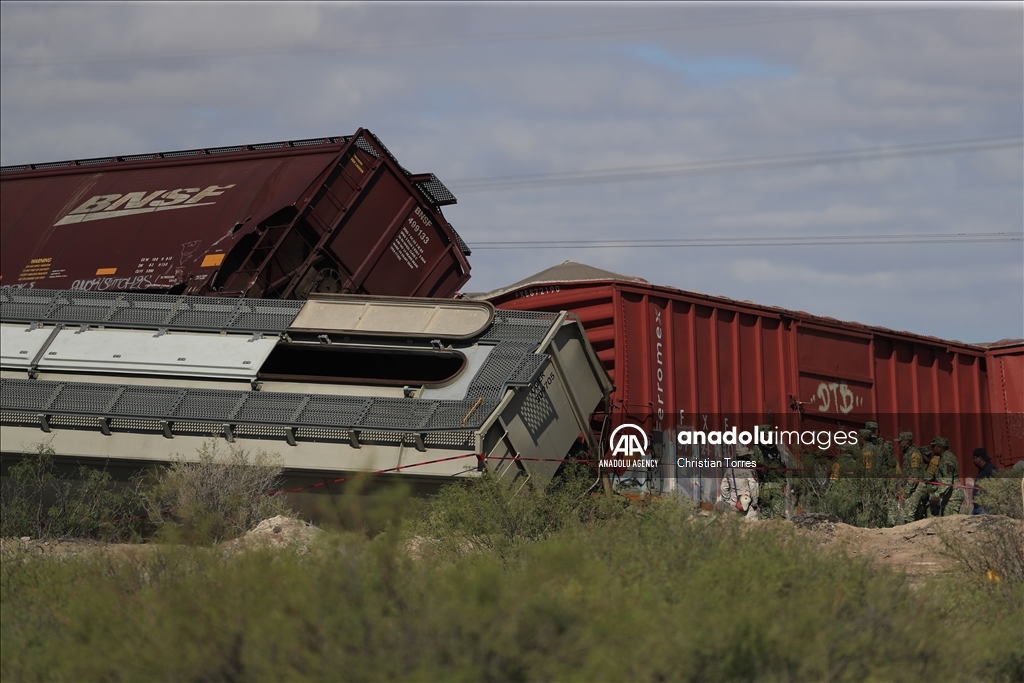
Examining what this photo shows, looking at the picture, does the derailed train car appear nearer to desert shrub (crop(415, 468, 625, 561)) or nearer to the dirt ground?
desert shrub (crop(415, 468, 625, 561))

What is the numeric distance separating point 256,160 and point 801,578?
36.2 feet

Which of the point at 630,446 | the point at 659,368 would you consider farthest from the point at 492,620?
the point at 659,368

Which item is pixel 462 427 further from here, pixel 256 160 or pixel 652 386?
pixel 256 160

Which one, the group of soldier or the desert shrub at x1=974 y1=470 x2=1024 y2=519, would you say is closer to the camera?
the desert shrub at x1=974 y1=470 x2=1024 y2=519

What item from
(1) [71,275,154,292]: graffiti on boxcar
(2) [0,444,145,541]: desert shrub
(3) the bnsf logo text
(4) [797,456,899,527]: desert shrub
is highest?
(3) the bnsf logo text

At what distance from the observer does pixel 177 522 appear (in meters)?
9.77

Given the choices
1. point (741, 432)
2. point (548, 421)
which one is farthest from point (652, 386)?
point (548, 421)

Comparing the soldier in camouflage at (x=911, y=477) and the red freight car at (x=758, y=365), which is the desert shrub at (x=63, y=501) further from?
the soldier in camouflage at (x=911, y=477)

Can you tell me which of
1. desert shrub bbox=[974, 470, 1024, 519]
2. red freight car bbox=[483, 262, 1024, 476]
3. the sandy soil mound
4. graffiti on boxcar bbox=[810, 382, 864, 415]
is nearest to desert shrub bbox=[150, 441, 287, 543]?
the sandy soil mound

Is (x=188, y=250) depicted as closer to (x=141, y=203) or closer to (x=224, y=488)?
(x=141, y=203)

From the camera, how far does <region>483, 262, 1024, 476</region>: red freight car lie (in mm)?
13688

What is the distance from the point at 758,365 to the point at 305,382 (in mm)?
6512

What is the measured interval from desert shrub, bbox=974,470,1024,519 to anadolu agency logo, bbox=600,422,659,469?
3.79 m

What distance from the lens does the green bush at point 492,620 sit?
4.96m
